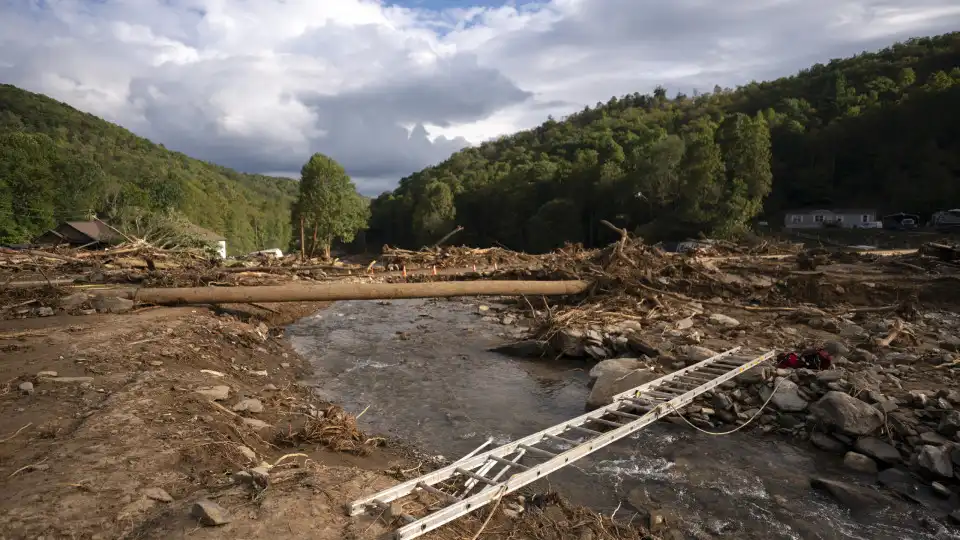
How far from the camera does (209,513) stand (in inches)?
127

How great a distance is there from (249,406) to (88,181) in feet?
159

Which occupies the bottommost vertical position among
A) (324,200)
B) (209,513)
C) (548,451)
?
(548,451)

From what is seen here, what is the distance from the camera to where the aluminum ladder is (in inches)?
144

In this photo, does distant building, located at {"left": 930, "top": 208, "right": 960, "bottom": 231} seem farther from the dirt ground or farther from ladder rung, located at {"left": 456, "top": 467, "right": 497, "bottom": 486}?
→ the dirt ground

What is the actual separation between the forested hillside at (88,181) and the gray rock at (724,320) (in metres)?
42.3

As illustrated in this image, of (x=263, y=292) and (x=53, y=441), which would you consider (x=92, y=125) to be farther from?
(x=53, y=441)

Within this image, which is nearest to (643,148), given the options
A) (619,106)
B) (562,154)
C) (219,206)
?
(562,154)

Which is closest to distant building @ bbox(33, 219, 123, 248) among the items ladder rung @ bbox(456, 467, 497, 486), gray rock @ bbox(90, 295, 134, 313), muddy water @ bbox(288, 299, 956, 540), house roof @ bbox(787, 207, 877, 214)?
gray rock @ bbox(90, 295, 134, 313)

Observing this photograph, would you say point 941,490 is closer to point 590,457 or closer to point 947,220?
point 590,457

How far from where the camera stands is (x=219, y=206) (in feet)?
245

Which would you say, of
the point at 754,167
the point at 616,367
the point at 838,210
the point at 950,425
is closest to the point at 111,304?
the point at 616,367

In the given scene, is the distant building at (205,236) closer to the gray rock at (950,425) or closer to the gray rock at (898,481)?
the gray rock at (898,481)

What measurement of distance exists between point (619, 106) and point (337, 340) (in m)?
108

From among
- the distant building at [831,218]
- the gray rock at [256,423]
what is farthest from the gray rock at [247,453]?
the distant building at [831,218]
